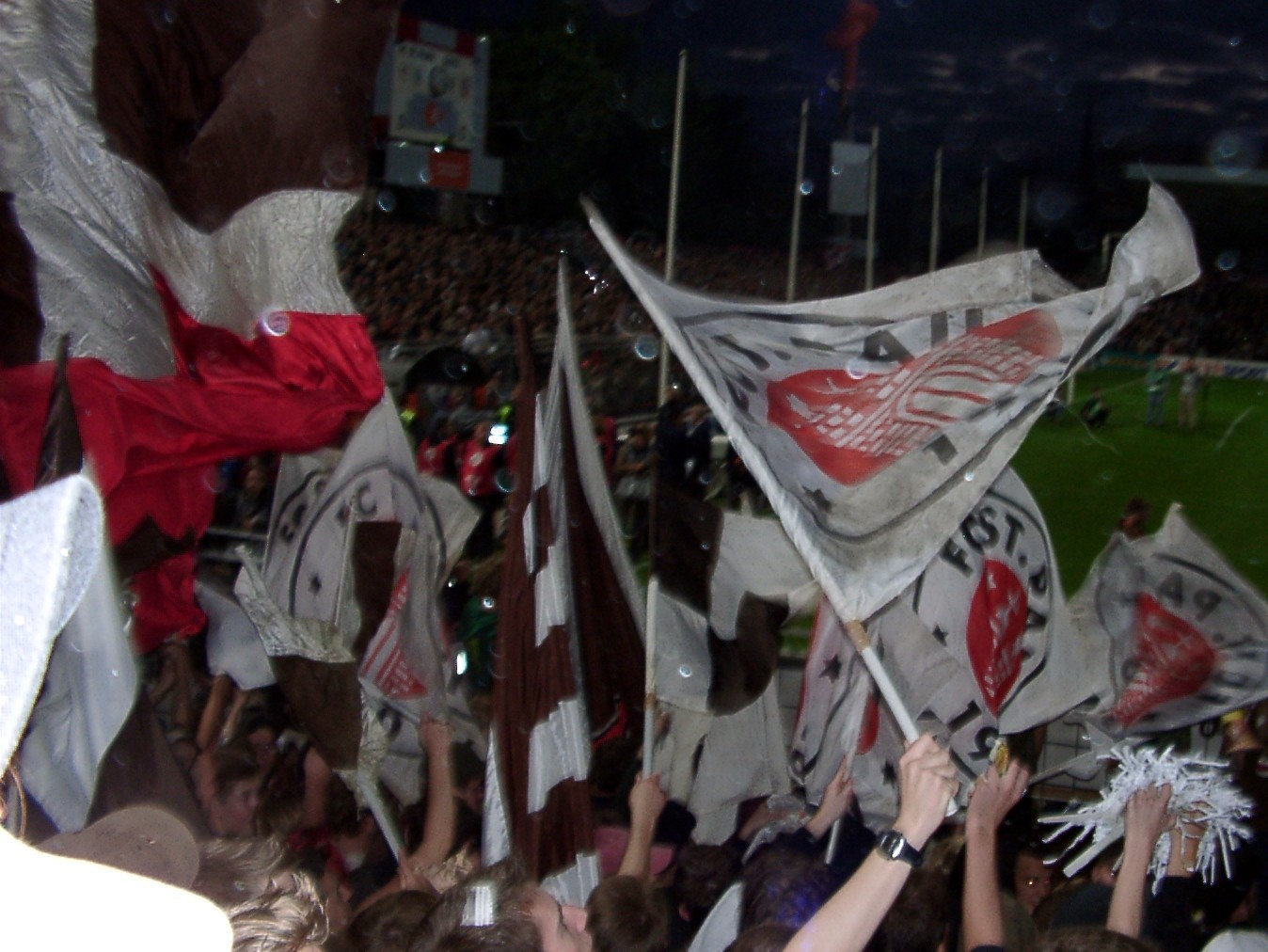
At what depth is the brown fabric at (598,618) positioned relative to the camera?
3.95 meters

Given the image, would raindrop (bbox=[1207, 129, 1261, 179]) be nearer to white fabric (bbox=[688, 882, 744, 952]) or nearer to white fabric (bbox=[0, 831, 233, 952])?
white fabric (bbox=[688, 882, 744, 952])

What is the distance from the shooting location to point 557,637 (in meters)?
3.46

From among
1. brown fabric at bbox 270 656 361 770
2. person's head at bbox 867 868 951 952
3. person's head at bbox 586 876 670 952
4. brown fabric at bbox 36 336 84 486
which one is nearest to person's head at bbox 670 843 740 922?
person's head at bbox 586 876 670 952

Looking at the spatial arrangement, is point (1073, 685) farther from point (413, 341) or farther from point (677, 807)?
point (413, 341)

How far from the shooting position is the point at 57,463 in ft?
8.68

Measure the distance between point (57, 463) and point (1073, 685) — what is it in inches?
125

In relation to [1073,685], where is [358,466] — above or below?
above

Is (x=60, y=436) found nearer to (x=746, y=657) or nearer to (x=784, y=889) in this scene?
(x=784, y=889)

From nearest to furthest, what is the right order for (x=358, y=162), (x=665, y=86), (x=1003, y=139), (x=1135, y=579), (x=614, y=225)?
1. (x=358, y=162)
2. (x=1135, y=579)
3. (x=614, y=225)
4. (x=665, y=86)
5. (x=1003, y=139)

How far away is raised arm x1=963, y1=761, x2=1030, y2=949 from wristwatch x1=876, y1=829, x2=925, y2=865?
Answer: 40 cm

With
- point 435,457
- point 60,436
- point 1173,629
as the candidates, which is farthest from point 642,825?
point 435,457

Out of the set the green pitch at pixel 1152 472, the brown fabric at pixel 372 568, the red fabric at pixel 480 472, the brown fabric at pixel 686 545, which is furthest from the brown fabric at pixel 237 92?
the green pitch at pixel 1152 472

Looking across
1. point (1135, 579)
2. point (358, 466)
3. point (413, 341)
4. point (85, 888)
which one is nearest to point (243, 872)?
point (85, 888)

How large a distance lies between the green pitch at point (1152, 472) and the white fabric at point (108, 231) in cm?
1124
